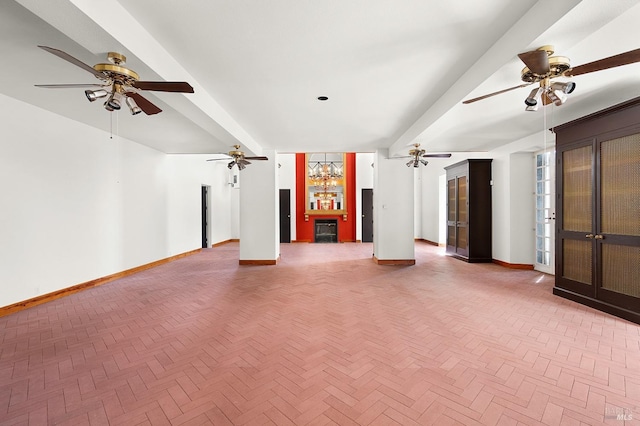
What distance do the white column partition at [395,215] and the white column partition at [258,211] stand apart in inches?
104

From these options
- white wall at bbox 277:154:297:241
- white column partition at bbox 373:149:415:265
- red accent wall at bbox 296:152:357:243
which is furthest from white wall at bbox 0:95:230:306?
white column partition at bbox 373:149:415:265

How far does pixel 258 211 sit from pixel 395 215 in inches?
132

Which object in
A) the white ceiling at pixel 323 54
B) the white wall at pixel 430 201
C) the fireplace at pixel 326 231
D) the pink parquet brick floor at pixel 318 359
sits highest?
the white ceiling at pixel 323 54

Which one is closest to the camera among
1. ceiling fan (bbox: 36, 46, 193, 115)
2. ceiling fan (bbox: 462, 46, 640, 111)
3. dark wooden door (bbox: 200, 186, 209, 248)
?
ceiling fan (bbox: 462, 46, 640, 111)

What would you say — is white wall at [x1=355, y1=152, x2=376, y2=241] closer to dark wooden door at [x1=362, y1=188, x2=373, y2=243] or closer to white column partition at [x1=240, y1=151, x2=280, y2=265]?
→ dark wooden door at [x1=362, y1=188, x2=373, y2=243]

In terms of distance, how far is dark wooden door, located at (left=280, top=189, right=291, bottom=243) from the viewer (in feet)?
36.3

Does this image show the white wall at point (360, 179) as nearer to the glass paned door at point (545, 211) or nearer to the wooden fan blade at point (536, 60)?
the glass paned door at point (545, 211)

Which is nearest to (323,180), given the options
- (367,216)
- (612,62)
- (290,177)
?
(290,177)

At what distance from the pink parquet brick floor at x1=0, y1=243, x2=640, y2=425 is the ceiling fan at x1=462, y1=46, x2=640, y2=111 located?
2.32 metres

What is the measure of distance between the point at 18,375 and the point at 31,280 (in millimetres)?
2327

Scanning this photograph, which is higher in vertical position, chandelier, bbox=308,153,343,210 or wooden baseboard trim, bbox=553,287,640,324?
chandelier, bbox=308,153,343,210

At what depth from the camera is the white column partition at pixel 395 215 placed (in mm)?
6559

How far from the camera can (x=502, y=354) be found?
246cm

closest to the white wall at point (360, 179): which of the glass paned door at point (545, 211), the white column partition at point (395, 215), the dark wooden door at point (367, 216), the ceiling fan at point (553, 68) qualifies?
the dark wooden door at point (367, 216)
